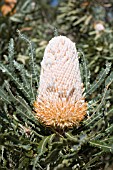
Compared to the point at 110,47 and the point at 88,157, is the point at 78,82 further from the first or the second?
the point at 110,47

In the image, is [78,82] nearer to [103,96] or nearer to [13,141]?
[103,96]

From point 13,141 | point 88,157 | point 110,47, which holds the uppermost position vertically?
point 110,47

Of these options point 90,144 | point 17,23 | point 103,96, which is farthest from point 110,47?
point 90,144

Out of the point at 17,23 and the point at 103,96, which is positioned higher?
the point at 17,23

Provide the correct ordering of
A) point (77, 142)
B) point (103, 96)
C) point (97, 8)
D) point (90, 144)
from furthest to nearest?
point (97, 8)
point (103, 96)
point (90, 144)
point (77, 142)

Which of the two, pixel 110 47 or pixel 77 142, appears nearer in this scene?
pixel 77 142

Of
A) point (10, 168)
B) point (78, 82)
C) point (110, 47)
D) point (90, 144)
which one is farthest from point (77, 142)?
point (110, 47)

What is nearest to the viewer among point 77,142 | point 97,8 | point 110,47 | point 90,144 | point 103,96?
point 77,142
